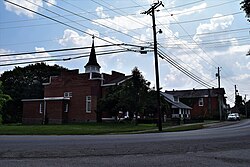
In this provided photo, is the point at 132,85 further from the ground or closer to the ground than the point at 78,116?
further from the ground

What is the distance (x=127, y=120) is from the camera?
159 feet

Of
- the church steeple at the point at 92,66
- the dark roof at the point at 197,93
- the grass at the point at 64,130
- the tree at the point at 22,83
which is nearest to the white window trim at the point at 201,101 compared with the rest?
the dark roof at the point at 197,93

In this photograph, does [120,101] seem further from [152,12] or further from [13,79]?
[13,79]

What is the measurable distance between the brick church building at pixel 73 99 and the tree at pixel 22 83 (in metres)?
12.3

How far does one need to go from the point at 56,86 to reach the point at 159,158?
169ft

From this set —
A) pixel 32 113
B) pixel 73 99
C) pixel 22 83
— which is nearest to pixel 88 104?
pixel 73 99

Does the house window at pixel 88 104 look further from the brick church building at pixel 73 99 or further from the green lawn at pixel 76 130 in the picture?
the green lawn at pixel 76 130

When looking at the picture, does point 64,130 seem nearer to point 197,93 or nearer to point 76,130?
point 76,130

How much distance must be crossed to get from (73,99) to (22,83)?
2351 centimetres

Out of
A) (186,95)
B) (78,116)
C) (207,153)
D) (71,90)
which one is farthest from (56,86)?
(207,153)

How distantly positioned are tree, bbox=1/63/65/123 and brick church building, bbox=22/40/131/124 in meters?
12.3

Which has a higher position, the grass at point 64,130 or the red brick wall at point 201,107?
the red brick wall at point 201,107

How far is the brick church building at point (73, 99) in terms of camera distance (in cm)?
5469

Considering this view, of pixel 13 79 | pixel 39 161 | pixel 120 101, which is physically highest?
pixel 13 79
